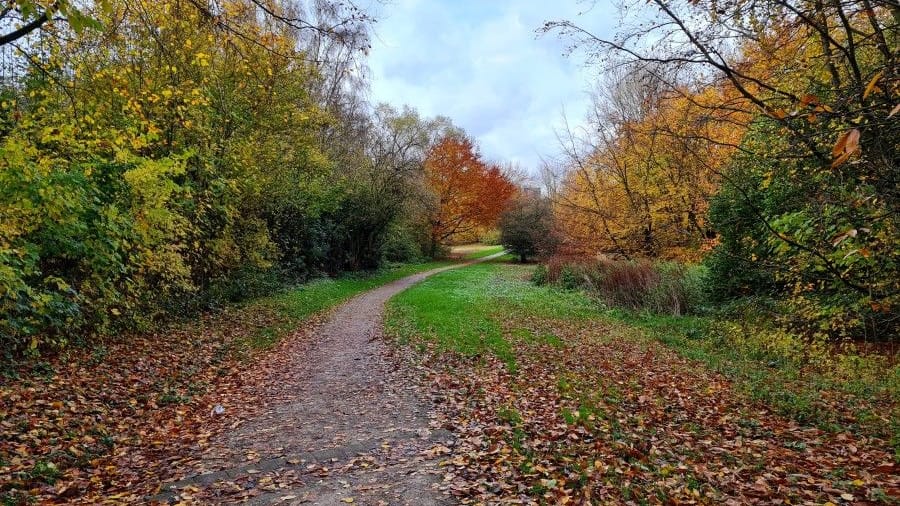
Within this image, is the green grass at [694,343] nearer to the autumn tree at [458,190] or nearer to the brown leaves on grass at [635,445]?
the brown leaves on grass at [635,445]

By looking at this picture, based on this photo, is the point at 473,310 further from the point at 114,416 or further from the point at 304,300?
the point at 114,416

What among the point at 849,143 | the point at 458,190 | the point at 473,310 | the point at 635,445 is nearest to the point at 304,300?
the point at 473,310

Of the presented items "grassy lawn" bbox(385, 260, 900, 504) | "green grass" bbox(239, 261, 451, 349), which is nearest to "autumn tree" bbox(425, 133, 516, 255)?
"green grass" bbox(239, 261, 451, 349)

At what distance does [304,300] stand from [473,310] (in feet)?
20.4

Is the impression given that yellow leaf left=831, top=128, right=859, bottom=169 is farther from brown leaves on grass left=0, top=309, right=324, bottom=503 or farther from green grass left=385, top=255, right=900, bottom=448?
brown leaves on grass left=0, top=309, right=324, bottom=503

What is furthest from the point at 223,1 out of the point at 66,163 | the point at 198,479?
the point at 198,479

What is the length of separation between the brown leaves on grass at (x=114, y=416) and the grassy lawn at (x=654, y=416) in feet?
10.5

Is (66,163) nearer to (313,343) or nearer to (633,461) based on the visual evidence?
(313,343)

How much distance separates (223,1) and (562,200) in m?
22.7

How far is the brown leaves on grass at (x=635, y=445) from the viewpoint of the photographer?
14.4ft

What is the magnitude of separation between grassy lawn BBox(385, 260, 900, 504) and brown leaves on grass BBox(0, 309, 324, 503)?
3.20 meters

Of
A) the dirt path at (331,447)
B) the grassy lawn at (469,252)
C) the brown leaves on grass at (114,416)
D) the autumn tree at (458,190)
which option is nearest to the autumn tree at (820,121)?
the dirt path at (331,447)

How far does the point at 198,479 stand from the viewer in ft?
15.9

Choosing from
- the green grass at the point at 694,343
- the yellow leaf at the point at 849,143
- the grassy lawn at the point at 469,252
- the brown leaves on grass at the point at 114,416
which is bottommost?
the green grass at the point at 694,343
